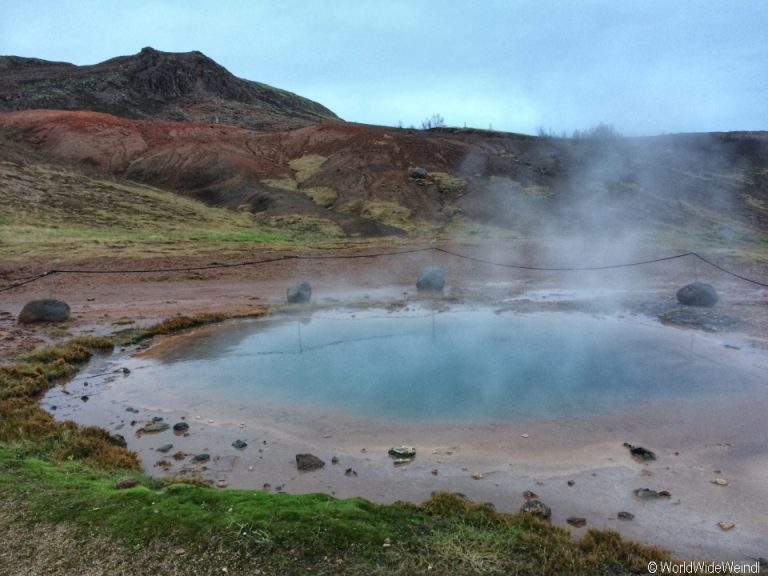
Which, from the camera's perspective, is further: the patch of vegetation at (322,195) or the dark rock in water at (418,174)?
the dark rock in water at (418,174)

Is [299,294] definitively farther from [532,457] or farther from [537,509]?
[537,509]

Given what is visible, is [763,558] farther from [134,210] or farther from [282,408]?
[134,210]

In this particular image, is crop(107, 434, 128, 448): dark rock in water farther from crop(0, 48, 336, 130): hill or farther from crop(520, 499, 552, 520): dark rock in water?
crop(0, 48, 336, 130): hill

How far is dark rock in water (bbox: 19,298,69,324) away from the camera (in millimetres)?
10836

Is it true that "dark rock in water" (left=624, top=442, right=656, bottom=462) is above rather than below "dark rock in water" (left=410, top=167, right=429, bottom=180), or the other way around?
below

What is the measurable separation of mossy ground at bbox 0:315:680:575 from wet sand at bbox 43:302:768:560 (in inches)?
22.8

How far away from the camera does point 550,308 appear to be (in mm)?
12523

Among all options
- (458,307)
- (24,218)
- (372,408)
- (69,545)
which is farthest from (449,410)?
(24,218)

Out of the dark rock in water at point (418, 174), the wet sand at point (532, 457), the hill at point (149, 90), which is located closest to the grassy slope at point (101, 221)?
the dark rock in water at point (418, 174)

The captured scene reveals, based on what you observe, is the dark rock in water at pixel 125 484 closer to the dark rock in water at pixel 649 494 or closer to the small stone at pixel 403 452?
the small stone at pixel 403 452

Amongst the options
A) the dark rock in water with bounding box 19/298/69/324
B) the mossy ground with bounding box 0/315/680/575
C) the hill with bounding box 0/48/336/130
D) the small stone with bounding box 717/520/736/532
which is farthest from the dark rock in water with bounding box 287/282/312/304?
the hill with bounding box 0/48/336/130

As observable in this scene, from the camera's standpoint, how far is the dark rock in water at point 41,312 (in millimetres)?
10836

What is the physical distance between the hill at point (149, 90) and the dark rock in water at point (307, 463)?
4100 cm

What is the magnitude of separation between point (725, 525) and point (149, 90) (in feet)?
184
